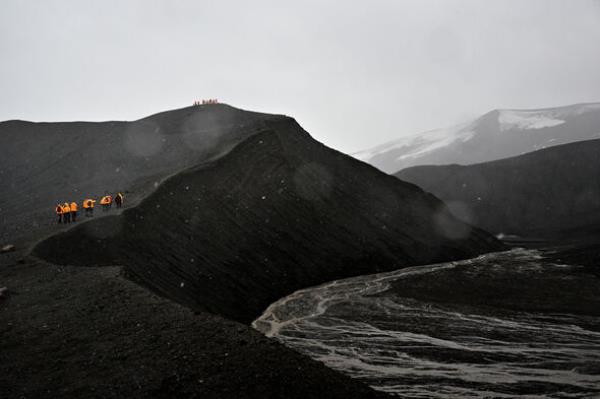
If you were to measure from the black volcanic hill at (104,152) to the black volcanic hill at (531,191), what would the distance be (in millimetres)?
46024

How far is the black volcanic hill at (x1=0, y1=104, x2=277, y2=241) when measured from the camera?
3772cm

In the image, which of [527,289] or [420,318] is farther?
[527,289]

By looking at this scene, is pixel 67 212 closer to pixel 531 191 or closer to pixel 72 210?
pixel 72 210

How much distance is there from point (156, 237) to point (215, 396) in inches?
697

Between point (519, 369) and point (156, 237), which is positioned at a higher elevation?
point (156, 237)

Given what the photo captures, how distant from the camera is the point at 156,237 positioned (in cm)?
2562

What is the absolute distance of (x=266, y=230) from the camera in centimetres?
3359

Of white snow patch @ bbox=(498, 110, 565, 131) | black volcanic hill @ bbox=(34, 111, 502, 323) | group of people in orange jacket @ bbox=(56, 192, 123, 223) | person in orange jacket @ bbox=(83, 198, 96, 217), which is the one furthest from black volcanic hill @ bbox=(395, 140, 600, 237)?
white snow patch @ bbox=(498, 110, 565, 131)

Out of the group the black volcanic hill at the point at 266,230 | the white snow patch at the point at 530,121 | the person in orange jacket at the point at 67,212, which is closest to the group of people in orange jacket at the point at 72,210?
the person in orange jacket at the point at 67,212

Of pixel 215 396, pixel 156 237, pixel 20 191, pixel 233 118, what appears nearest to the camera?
pixel 215 396

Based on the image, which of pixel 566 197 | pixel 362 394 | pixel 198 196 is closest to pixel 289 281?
pixel 198 196

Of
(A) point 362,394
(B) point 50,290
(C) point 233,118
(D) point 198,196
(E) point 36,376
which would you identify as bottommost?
(A) point 362,394

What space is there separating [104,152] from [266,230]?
2088 centimetres

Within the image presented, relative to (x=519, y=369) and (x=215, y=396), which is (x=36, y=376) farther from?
(x=519, y=369)
